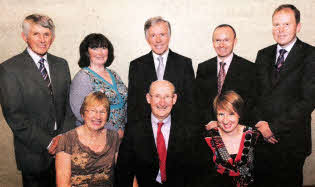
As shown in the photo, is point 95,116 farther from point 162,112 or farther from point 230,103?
point 230,103

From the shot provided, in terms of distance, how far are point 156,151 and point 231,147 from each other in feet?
2.08

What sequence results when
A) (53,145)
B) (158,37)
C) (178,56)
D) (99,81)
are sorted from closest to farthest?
1. (53,145)
2. (99,81)
3. (158,37)
4. (178,56)

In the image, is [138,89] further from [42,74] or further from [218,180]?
[218,180]

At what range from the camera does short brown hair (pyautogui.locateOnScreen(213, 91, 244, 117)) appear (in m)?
2.09

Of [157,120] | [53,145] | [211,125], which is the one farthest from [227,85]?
[53,145]

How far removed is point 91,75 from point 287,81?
181 cm

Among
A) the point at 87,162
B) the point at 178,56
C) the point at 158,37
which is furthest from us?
the point at 178,56

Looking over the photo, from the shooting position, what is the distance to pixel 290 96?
220 cm

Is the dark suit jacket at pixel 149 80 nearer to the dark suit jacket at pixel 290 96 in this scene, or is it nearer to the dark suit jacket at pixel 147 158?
the dark suit jacket at pixel 147 158

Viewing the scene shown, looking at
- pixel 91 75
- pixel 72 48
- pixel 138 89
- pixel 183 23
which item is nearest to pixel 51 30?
pixel 72 48

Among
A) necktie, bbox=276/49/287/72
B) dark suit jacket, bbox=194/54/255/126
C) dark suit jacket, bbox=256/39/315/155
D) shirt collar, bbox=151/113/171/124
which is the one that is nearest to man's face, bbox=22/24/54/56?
shirt collar, bbox=151/113/171/124

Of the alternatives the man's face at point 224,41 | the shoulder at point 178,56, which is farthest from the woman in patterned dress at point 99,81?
the man's face at point 224,41

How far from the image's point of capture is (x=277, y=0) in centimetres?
254

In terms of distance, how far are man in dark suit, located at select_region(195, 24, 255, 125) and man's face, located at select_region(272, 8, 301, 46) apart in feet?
1.17
